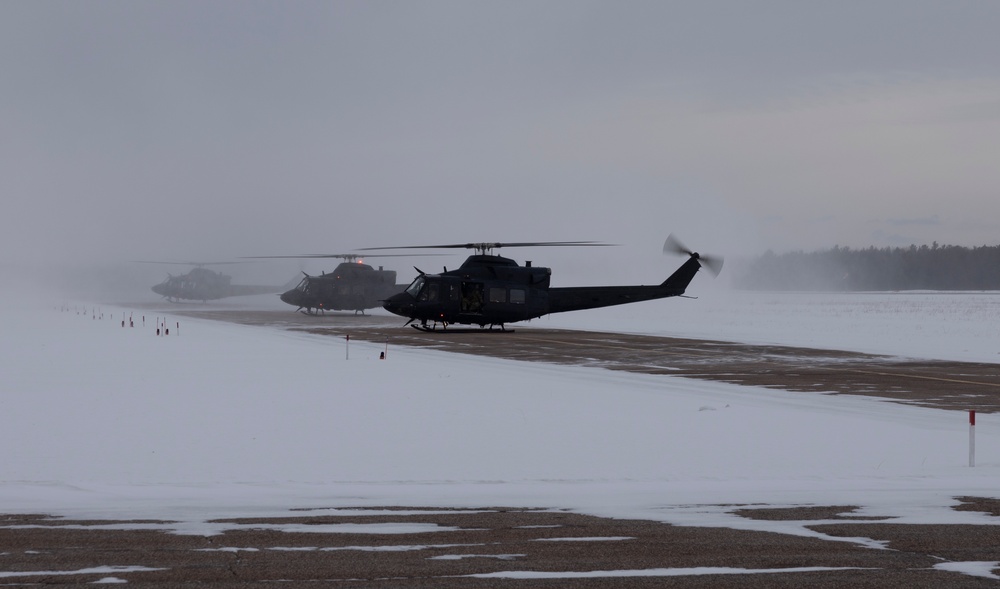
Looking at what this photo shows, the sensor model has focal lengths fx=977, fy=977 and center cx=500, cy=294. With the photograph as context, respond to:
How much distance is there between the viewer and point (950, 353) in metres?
32.2

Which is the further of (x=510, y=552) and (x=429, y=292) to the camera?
(x=429, y=292)

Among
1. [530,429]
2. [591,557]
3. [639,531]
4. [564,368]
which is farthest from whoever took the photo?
[564,368]

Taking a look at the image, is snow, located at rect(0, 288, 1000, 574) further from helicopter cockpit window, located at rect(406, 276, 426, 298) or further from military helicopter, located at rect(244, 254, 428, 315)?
military helicopter, located at rect(244, 254, 428, 315)

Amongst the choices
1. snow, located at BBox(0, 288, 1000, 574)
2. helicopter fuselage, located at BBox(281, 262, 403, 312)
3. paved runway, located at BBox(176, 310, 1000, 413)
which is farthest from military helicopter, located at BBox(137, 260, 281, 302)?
snow, located at BBox(0, 288, 1000, 574)

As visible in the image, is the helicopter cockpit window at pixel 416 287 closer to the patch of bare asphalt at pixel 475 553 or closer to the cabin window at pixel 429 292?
the cabin window at pixel 429 292

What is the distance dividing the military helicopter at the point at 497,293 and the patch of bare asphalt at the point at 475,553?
3141 centimetres

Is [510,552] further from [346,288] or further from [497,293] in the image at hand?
[346,288]

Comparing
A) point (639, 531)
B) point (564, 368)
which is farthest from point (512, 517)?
point (564, 368)

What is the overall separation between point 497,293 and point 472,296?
3.68ft

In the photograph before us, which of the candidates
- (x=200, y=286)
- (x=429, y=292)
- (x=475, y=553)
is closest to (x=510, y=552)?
(x=475, y=553)

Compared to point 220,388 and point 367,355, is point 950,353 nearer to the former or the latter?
point 367,355

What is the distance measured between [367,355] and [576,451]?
1645 centimetres

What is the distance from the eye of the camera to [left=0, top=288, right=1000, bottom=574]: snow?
9.29 metres

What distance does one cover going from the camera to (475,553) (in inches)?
280
